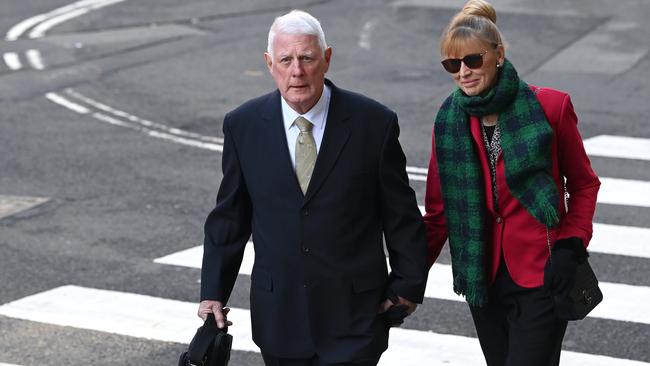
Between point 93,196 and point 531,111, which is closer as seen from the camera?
point 531,111

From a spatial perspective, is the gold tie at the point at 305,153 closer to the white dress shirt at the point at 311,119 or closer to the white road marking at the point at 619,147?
the white dress shirt at the point at 311,119

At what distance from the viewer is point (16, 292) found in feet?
30.0

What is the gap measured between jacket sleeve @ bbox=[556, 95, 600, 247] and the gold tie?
1.02 meters

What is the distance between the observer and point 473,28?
5.19 meters

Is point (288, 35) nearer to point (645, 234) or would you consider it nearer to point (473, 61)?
point (473, 61)

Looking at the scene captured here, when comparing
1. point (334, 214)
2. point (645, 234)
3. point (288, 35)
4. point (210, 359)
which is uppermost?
point (288, 35)

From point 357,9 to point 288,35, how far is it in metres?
16.6

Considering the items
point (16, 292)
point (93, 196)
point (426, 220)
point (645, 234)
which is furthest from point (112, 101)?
point (426, 220)

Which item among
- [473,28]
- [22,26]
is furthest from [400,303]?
[22,26]

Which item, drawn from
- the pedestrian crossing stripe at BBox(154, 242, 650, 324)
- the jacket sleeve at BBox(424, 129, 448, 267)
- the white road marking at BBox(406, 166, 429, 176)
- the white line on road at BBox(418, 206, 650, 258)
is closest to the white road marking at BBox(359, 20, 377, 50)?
the white road marking at BBox(406, 166, 429, 176)

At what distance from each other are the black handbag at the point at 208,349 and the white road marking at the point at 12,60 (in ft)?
41.6

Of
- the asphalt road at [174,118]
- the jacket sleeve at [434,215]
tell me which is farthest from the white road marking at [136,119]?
the jacket sleeve at [434,215]

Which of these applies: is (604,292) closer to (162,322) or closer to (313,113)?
(162,322)

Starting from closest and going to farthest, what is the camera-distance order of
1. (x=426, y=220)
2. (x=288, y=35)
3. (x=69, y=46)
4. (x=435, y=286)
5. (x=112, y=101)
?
(x=288, y=35) → (x=426, y=220) → (x=435, y=286) → (x=112, y=101) → (x=69, y=46)
